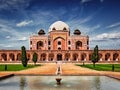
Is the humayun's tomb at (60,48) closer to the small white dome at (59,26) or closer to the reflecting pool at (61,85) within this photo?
the small white dome at (59,26)

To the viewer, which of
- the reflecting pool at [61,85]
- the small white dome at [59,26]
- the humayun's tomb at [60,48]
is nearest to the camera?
the reflecting pool at [61,85]

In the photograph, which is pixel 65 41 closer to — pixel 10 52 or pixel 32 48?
pixel 32 48

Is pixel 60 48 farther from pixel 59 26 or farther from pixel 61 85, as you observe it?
pixel 61 85

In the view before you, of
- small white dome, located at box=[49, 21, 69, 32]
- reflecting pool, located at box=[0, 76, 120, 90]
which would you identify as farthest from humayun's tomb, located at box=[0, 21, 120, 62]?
reflecting pool, located at box=[0, 76, 120, 90]

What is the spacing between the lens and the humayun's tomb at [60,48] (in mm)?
66188

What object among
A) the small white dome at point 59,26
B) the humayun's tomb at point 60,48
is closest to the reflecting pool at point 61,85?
the humayun's tomb at point 60,48

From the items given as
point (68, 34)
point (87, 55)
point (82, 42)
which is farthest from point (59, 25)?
point (87, 55)

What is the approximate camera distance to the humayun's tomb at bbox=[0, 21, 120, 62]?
66.2m

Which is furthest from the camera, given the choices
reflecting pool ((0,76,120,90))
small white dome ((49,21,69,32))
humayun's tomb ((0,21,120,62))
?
small white dome ((49,21,69,32))

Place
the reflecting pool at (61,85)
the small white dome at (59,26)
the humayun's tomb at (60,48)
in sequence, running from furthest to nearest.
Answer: the small white dome at (59,26) < the humayun's tomb at (60,48) < the reflecting pool at (61,85)

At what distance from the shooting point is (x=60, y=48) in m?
72.1

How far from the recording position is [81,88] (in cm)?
1338

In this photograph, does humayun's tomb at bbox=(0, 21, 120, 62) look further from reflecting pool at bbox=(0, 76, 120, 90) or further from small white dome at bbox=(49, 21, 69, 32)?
reflecting pool at bbox=(0, 76, 120, 90)

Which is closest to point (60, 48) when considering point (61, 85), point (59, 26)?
point (59, 26)
